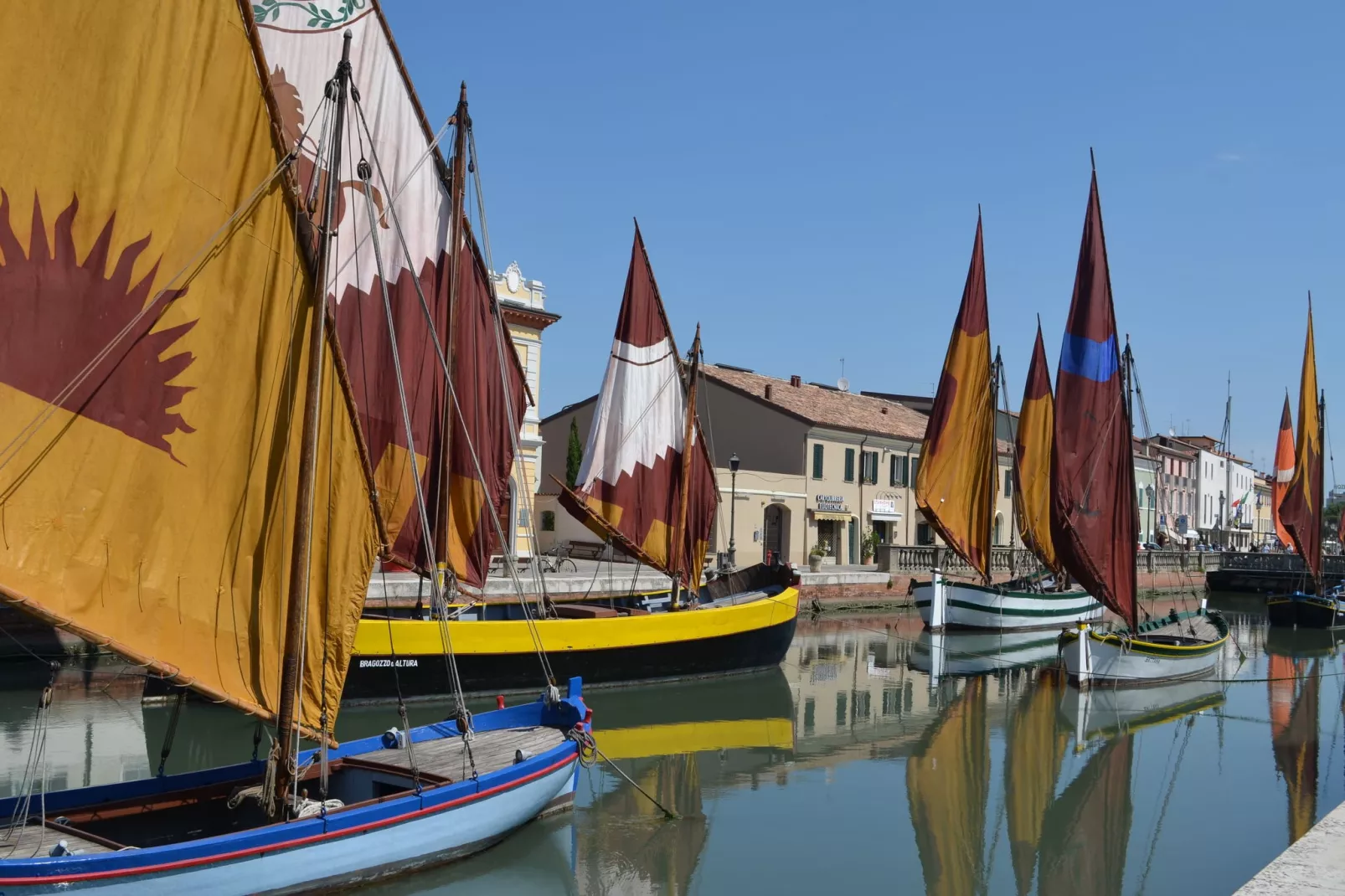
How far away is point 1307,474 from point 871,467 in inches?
626

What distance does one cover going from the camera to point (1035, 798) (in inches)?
551

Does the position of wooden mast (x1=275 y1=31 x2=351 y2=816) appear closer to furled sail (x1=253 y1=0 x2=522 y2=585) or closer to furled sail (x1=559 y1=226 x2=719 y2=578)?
furled sail (x1=253 y1=0 x2=522 y2=585)

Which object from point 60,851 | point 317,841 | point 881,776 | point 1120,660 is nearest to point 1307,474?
point 1120,660

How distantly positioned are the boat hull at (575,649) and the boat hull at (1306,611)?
75.1ft

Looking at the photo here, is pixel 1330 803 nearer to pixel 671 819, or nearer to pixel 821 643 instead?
pixel 671 819

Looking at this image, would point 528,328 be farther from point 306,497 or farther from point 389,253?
point 306,497

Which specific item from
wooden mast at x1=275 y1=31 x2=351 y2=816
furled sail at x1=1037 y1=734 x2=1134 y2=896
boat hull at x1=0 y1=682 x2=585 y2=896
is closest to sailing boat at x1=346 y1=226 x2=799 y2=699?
furled sail at x1=1037 y1=734 x2=1134 y2=896

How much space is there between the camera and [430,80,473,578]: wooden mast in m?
16.3

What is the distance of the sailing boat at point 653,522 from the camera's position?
19000 millimetres

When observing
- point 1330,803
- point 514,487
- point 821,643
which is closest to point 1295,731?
point 1330,803

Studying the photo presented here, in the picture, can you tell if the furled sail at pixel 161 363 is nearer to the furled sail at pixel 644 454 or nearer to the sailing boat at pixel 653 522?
the sailing boat at pixel 653 522

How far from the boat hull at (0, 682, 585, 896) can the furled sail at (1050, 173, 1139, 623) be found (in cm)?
1382

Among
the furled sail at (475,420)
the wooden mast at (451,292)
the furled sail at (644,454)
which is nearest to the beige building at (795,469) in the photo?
the furled sail at (644,454)

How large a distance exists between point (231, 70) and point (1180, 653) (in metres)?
20.7
